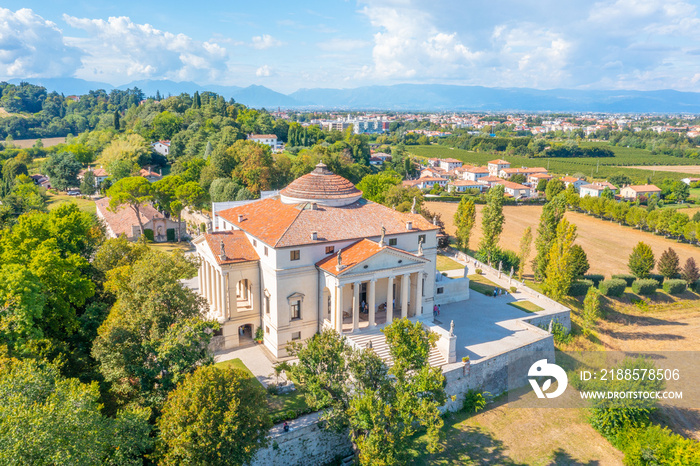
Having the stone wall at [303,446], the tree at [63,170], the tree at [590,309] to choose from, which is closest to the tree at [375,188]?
the tree at [590,309]

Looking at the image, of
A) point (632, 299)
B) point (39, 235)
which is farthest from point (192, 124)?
point (632, 299)

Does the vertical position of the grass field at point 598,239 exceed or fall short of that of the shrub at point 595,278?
it falls short

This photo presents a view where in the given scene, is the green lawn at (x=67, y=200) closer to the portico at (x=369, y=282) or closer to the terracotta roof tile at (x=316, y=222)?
the terracotta roof tile at (x=316, y=222)

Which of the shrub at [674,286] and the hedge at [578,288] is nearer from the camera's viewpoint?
the hedge at [578,288]

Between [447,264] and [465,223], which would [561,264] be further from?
[465,223]

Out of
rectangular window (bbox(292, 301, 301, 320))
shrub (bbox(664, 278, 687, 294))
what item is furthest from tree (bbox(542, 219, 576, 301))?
rectangular window (bbox(292, 301, 301, 320))

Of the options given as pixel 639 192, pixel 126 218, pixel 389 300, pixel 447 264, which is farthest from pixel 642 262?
pixel 639 192
